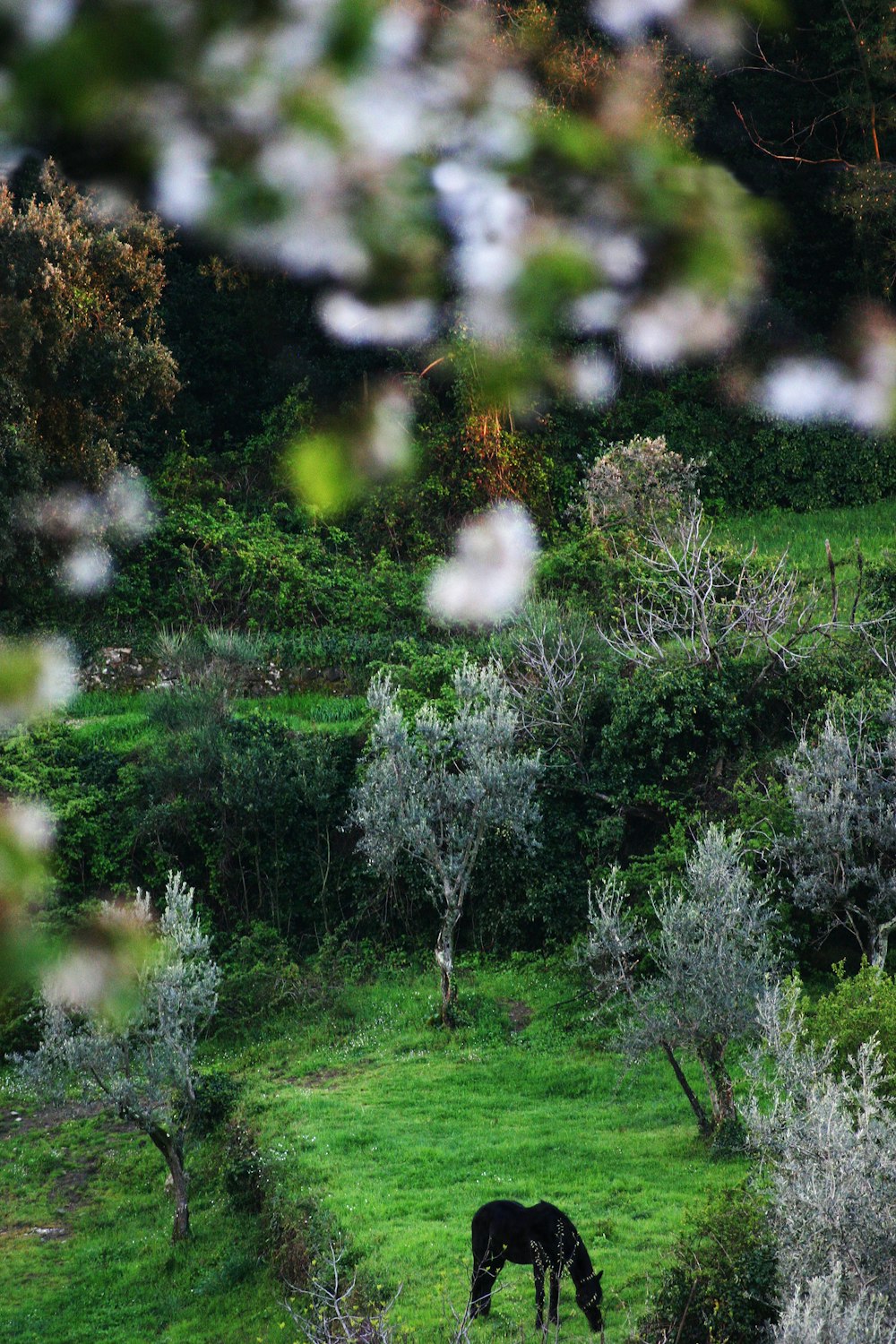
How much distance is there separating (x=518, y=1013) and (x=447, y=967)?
113 centimetres

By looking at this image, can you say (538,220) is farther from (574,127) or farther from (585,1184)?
(585,1184)

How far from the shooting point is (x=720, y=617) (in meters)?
17.5

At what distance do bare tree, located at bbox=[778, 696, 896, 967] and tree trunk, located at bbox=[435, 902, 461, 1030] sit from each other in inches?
158

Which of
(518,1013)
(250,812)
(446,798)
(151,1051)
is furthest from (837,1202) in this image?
(250,812)

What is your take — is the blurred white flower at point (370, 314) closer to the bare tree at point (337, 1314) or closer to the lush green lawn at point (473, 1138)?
the bare tree at point (337, 1314)

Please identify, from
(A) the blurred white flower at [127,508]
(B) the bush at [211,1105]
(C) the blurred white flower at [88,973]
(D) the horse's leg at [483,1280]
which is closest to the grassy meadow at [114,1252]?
(B) the bush at [211,1105]

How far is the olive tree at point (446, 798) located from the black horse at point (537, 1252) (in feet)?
22.3

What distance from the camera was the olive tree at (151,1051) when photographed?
35.0ft

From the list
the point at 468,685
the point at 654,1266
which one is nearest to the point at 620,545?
the point at 468,685

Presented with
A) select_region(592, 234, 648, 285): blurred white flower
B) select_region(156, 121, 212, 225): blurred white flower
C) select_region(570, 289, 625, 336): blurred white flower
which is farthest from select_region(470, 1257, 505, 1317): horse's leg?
select_region(156, 121, 212, 225): blurred white flower

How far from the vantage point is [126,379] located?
19.0 m

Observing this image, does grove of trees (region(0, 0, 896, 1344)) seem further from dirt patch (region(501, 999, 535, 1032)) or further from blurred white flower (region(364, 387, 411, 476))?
dirt patch (region(501, 999, 535, 1032))

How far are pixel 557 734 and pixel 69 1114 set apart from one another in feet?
26.7

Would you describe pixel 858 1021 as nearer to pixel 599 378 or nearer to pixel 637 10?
pixel 637 10
